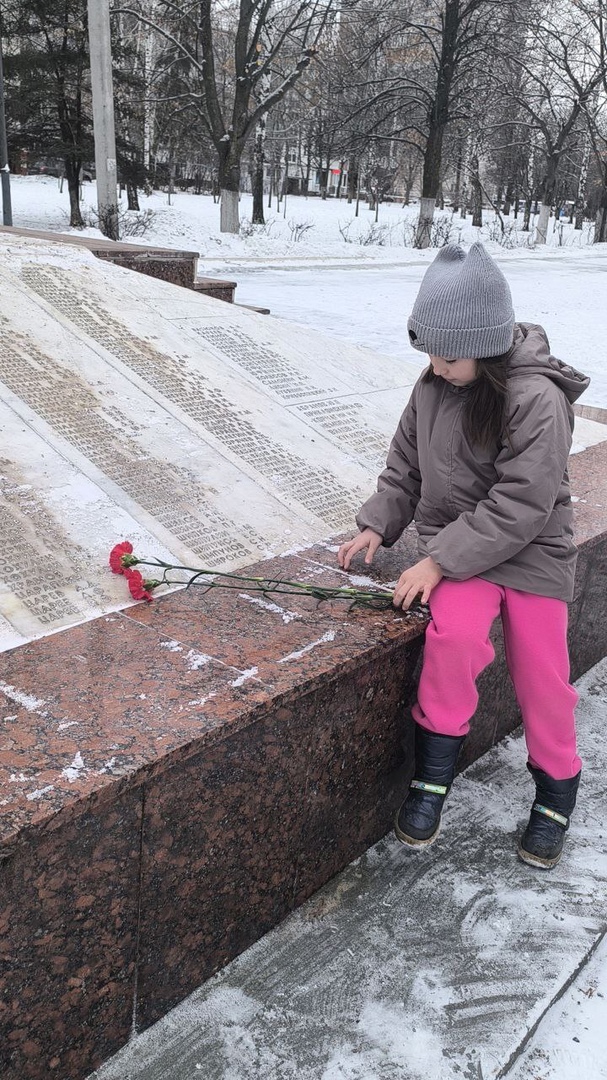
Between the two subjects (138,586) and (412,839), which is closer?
(138,586)

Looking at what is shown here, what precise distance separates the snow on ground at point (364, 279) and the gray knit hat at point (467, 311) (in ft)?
16.2

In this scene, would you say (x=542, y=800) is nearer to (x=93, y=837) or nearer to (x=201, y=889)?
(x=201, y=889)

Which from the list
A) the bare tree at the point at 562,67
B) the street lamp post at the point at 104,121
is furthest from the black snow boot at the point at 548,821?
the bare tree at the point at 562,67

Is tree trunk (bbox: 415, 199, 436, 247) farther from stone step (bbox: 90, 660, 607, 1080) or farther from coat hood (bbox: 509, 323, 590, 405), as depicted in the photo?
stone step (bbox: 90, 660, 607, 1080)

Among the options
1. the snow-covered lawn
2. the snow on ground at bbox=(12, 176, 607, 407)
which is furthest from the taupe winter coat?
the snow-covered lawn

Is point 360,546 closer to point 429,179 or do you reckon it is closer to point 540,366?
point 540,366

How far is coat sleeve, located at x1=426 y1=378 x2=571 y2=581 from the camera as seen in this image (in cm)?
210

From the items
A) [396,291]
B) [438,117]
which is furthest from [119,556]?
[438,117]

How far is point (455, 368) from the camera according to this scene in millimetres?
2189

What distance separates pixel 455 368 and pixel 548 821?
1214 mm

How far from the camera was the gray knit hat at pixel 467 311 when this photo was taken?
2105 millimetres

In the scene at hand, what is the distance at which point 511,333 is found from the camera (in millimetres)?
2150

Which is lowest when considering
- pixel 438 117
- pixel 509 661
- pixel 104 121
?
pixel 509 661

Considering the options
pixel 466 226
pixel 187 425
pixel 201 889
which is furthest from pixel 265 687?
→ pixel 466 226
